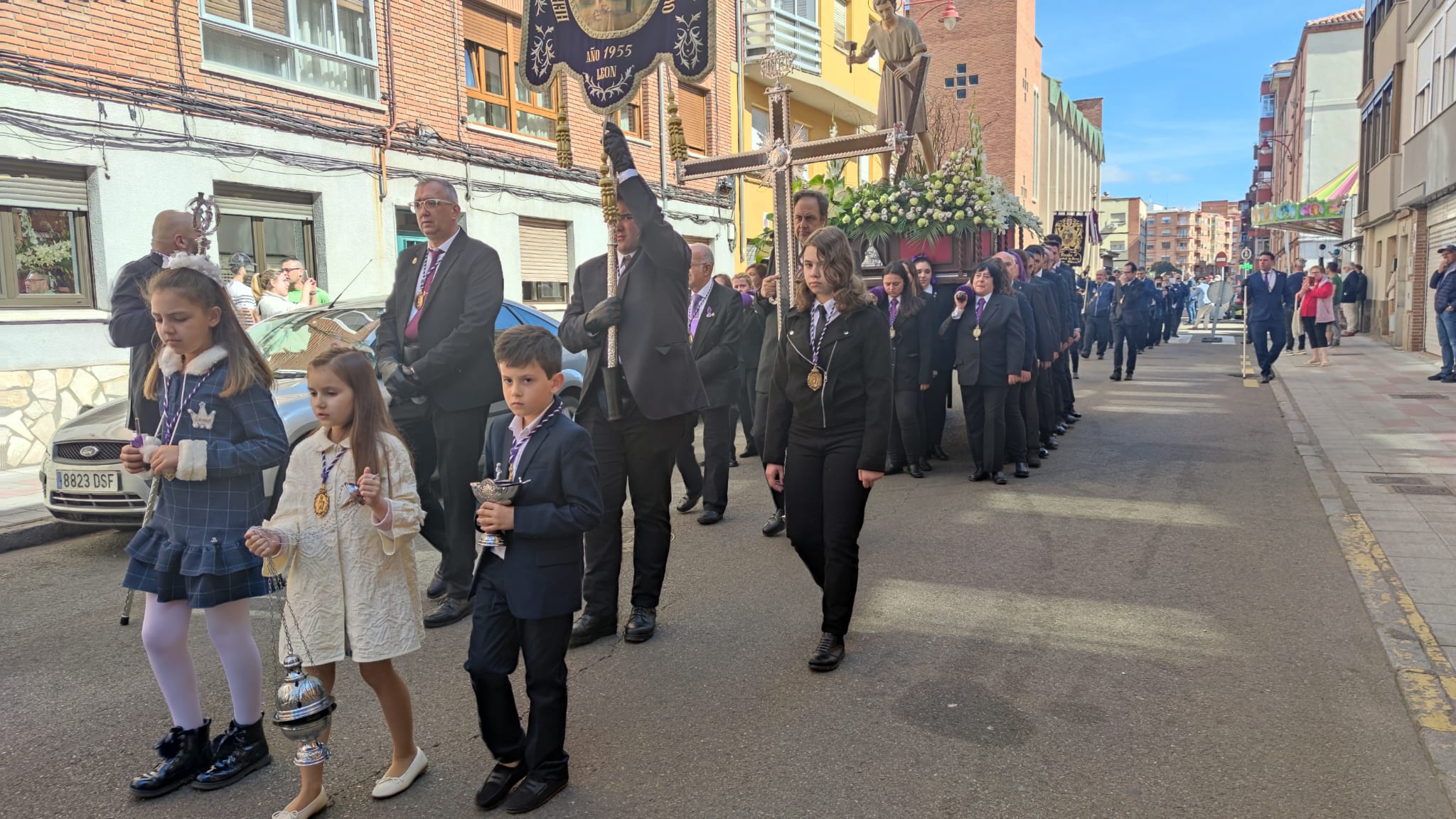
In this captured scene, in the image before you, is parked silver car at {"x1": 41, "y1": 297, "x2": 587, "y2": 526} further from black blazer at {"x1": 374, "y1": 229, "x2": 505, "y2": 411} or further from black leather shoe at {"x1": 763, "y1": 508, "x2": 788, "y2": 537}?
black leather shoe at {"x1": 763, "y1": 508, "x2": 788, "y2": 537}

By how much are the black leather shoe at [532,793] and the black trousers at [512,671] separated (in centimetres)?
4

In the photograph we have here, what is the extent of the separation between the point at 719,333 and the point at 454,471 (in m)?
2.85

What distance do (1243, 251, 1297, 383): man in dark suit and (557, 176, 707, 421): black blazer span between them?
14.0 m

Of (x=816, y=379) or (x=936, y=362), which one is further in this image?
(x=936, y=362)

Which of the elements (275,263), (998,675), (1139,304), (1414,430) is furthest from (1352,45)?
(998,675)

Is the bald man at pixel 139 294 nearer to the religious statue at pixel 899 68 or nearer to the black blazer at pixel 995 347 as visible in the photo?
the black blazer at pixel 995 347

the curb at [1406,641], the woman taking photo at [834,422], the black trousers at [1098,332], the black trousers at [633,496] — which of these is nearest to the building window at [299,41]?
the black trousers at [633,496]

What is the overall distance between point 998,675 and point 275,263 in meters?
11.1

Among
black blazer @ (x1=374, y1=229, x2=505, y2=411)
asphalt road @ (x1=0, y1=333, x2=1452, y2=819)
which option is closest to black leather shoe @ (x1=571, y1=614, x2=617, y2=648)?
asphalt road @ (x1=0, y1=333, x2=1452, y2=819)

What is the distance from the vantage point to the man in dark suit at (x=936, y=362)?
9.09m

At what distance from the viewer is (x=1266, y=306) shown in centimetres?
1634

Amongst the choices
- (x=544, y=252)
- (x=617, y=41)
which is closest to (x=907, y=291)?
(x=617, y=41)

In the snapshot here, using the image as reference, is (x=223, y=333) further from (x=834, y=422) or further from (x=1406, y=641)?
(x=1406, y=641)

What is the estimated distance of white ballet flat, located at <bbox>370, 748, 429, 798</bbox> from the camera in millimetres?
3262
